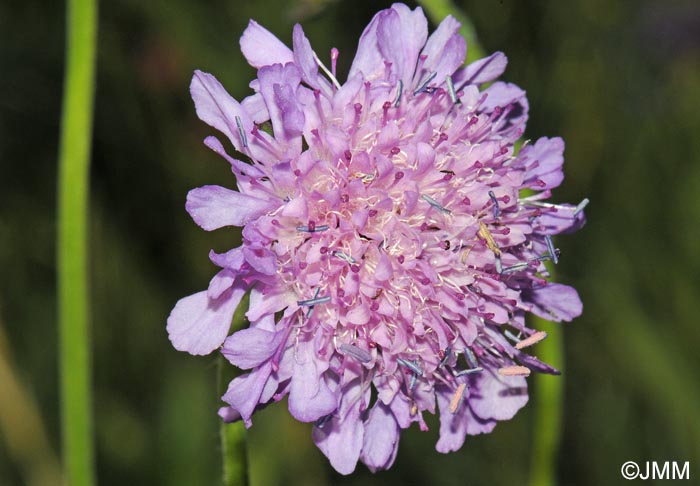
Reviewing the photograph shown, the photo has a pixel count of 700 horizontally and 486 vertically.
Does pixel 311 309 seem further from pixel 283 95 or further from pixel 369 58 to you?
pixel 369 58

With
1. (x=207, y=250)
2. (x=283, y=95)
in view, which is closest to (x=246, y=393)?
(x=283, y=95)

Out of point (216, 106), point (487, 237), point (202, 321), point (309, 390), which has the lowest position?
point (309, 390)

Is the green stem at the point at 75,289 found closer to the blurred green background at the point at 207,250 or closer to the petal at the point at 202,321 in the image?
the petal at the point at 202,321

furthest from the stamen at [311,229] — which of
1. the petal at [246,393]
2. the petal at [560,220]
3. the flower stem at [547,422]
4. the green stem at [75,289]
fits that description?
the flower stem at [547,422]

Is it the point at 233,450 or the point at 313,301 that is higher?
the point at 313,301

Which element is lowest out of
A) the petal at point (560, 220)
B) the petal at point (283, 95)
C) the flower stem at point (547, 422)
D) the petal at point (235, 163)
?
the flower stem at point (547, 422)

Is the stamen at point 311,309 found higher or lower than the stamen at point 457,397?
higher

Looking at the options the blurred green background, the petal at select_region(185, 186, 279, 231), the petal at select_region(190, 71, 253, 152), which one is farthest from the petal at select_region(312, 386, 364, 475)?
the blurred green background
